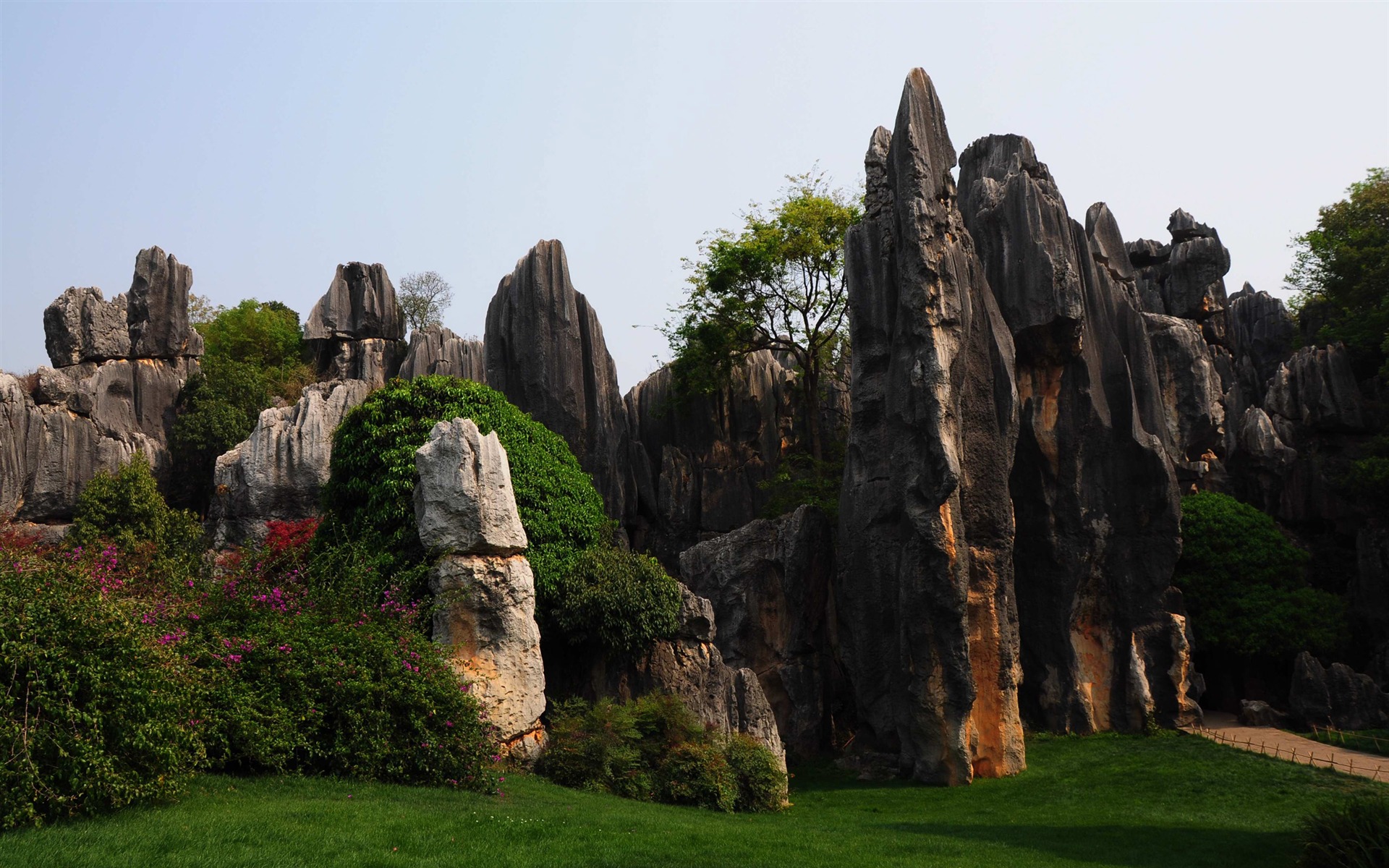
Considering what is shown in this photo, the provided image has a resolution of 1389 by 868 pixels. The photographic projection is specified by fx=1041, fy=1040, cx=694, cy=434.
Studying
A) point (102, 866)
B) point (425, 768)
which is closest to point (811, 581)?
point (425, 768)

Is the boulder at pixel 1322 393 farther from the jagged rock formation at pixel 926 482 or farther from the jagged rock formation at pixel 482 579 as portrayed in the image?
the jagged rock formation at pixel 482 579

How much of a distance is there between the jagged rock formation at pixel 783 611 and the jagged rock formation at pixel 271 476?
14.7 m

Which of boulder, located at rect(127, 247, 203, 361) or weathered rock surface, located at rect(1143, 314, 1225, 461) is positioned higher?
boulder, located at rect(127, 247, 203, 361)

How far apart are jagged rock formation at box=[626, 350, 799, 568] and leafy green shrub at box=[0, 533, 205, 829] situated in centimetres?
2513

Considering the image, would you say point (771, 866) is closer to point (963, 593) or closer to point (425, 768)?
point (425, 768)

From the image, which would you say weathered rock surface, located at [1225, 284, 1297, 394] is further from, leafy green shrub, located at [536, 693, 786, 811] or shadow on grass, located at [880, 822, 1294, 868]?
leafy green shrub, located at [536, 693, 786, 811]

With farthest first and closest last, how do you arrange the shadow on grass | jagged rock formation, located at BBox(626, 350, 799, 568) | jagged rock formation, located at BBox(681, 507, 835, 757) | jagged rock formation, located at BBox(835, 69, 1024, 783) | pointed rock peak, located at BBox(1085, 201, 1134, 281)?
1. jagged rock formation, located at BBox(626, 350, 799, 568)
2. pointed rock peak, located at BBox(1085, 201, 1134, 281)
3. jagged rock formation, located at BBox(681, 507, 835, 757)
4. jagged rock formation, located at BBox(835, 69, 1024, 783)
5. the shadow on grass

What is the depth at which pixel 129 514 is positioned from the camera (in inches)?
1308

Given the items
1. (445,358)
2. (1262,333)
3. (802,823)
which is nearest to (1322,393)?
(1262,333)

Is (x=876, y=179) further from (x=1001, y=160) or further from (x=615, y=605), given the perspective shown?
(x=615, y=605)

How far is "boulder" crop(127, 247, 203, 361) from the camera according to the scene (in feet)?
130

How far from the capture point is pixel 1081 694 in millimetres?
25422

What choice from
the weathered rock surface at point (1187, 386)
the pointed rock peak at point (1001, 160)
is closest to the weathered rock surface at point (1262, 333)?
the weathered rock surface at point (1187, 386)

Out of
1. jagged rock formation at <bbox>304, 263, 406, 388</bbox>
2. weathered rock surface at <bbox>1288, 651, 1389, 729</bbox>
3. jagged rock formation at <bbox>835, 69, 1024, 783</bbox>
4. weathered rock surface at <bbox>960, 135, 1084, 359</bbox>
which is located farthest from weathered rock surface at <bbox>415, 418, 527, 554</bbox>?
jagged rock formation at <bbox>304, 263, 406, 388</bbox>
